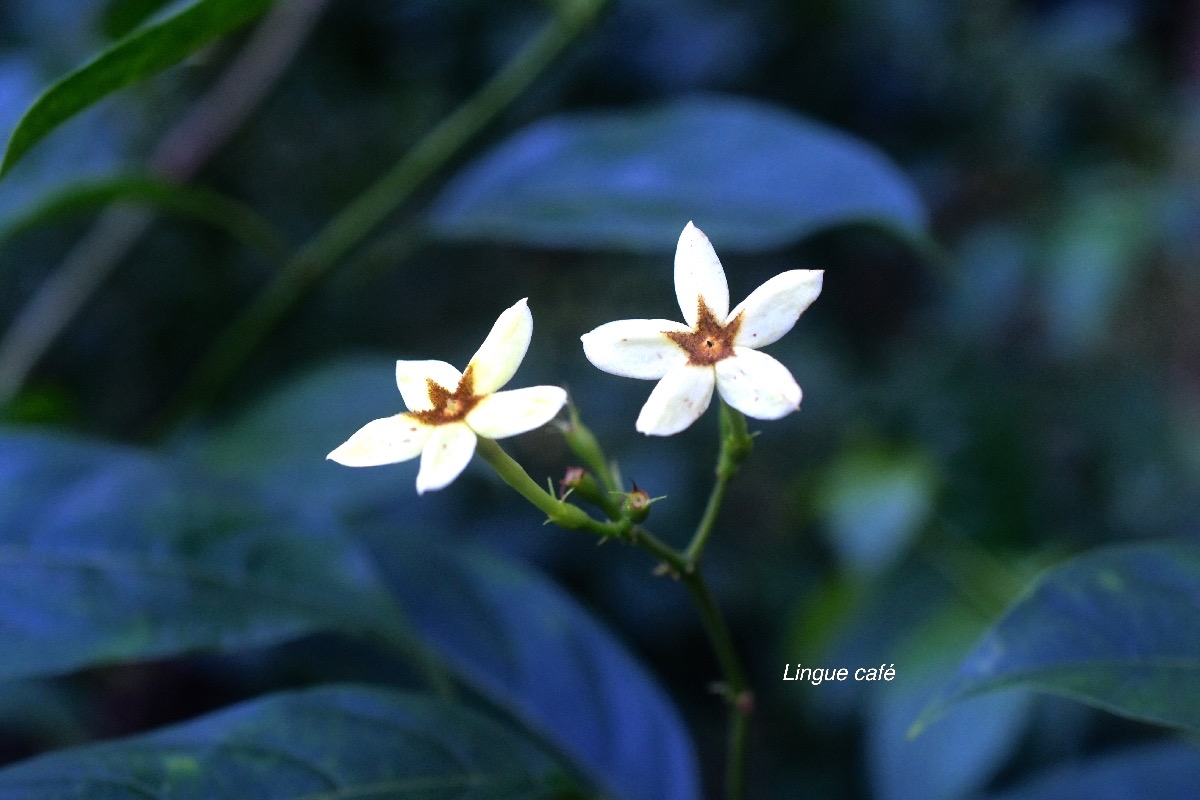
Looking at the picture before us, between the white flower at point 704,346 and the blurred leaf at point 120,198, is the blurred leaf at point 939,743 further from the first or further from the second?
the blurred leaf at point 120,198

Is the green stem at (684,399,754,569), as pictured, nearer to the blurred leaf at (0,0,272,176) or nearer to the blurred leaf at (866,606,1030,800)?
the blurred leaf at (0,0,272,176)

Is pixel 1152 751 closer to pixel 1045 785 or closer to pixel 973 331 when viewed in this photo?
pixel 1045 785

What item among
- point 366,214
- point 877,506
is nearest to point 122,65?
point 366,214

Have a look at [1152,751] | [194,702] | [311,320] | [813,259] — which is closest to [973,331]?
[813,259]

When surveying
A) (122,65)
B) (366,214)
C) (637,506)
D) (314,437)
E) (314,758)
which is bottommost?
(314,758)

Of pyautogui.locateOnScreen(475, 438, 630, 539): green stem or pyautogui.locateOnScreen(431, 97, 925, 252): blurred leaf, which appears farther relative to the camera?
pyautogui.locateOnScreen(431, 97, 925, 252): blurred leaf

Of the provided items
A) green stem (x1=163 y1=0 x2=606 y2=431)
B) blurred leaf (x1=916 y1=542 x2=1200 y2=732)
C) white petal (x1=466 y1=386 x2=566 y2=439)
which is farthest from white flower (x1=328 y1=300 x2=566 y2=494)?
green stem (x1=163 y1=0 x2=606 y2=431)

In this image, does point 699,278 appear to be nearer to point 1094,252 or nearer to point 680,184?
point 680,184
